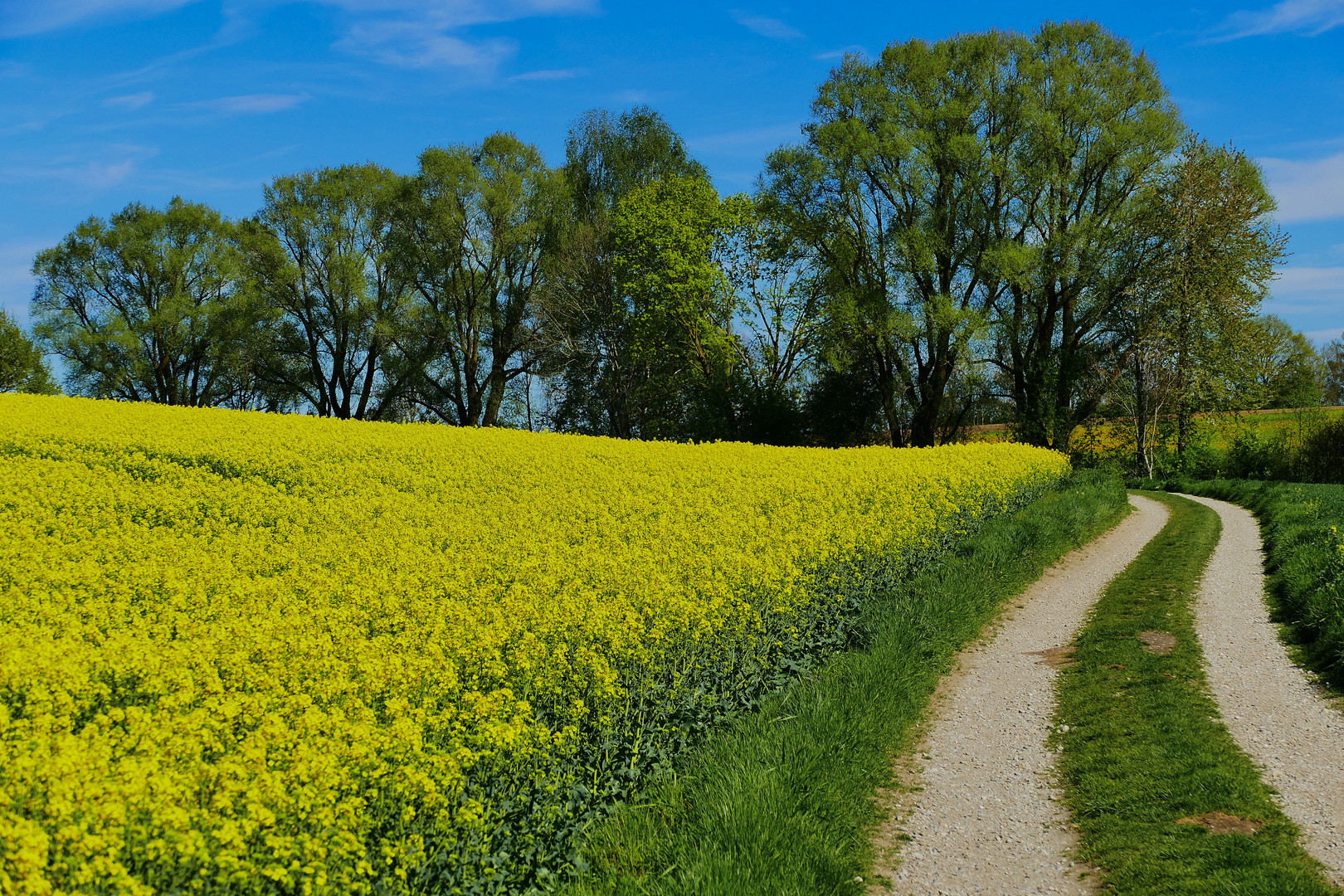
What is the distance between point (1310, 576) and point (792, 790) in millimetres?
10558

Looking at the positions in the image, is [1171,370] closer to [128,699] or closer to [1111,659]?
[1111,659]

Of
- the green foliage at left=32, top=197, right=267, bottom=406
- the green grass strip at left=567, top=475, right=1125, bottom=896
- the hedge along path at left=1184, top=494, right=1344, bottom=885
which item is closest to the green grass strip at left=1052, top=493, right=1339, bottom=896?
the hedge along path at left=1184, top=494, right=1344, bottom=885

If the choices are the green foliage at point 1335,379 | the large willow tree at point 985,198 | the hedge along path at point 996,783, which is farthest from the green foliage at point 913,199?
the green foliage at point 1335,379

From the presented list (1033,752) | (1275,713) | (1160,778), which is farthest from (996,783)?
(1275,713)

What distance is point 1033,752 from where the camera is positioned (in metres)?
7.64

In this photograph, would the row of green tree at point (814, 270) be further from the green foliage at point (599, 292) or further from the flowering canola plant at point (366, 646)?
the flowering canola plant at point (366, 646)

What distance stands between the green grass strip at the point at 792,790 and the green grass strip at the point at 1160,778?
160 cm

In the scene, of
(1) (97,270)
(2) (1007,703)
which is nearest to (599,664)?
(2) (1007,703)

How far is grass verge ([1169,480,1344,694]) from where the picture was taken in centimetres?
968

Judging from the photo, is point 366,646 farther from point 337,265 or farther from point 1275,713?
point 337,265

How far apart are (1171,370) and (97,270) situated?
195 feet

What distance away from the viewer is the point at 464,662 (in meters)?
6.38

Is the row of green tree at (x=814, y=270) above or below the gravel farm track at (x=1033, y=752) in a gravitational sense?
above

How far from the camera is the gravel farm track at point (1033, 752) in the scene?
19.0 ft
